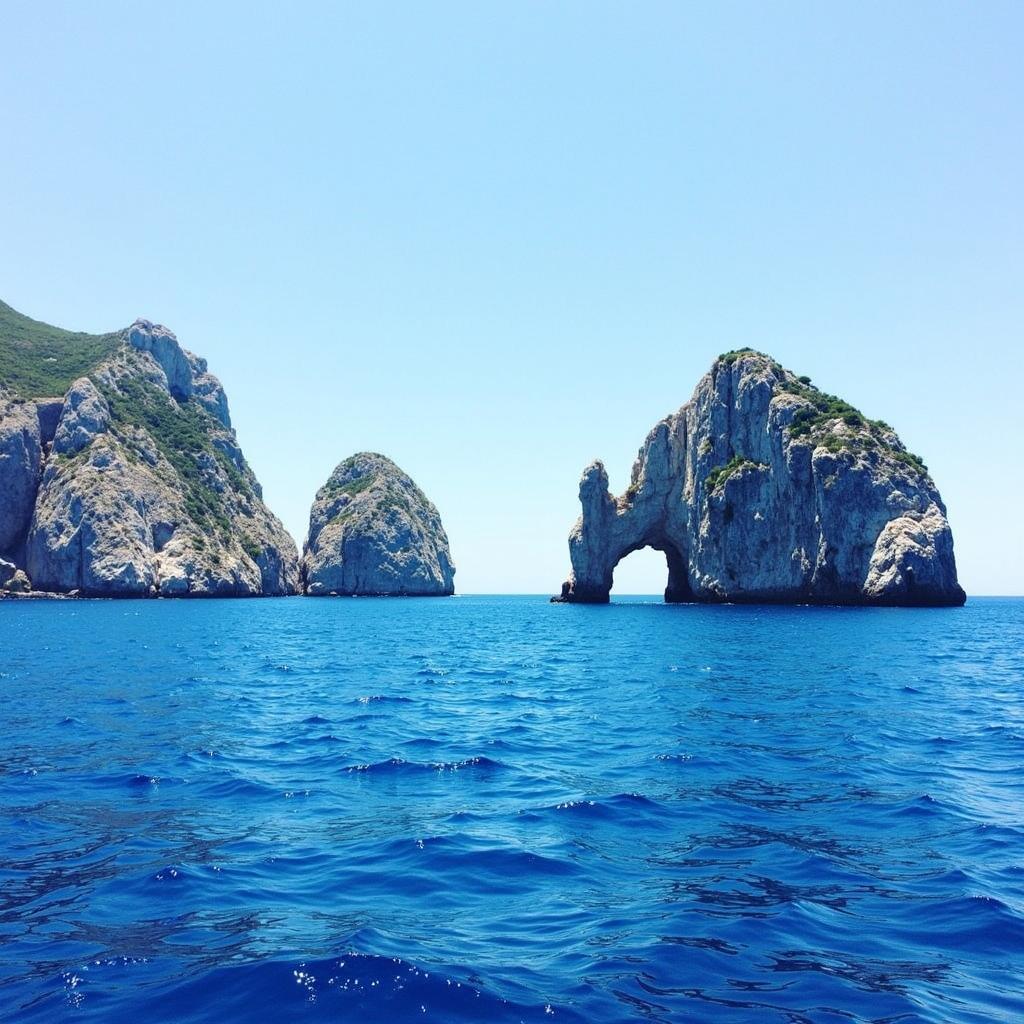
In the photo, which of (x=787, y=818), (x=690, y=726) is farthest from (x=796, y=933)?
(x=690, y=726)

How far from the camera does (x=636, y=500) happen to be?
4171 inches

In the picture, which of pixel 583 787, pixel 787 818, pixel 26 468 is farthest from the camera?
pixel 26 468

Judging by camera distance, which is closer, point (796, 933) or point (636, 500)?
point (796, 933)

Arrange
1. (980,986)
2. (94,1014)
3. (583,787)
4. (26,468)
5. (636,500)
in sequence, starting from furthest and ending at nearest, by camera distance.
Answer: (26,468) < (636,500) < (583,787) < (980,986) < (94,1014)

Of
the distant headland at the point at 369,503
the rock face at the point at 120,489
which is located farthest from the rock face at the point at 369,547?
the rock face at the point at 120,489

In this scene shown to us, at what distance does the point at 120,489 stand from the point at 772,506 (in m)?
103

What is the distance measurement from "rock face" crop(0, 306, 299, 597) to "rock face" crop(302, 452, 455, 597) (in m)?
12.1

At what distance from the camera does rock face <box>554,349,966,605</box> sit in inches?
3051

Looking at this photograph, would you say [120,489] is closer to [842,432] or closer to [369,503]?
[369,503]

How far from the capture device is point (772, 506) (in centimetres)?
8800

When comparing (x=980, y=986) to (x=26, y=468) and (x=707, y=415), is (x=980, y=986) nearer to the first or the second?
(x=707, y=415)

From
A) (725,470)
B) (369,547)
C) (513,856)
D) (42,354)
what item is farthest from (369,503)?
(513,856)

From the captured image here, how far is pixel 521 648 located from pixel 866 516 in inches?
1968

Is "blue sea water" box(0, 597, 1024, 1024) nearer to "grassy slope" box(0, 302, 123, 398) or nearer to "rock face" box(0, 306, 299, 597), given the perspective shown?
"rock face" box(0, 306, 299, 597)
